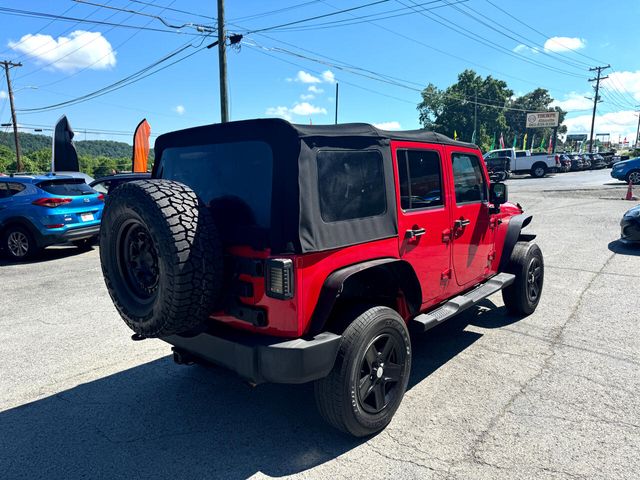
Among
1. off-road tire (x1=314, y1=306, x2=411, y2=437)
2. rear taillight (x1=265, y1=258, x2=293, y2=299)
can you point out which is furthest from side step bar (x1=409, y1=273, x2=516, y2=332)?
rear taillight (x1=265, y1=258, x2=293, y2=299)

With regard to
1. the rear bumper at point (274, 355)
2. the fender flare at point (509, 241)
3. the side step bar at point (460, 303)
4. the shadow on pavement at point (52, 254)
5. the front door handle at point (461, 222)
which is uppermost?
the front door handle at point (461, 222)

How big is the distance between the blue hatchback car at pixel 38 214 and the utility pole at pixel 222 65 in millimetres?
8883

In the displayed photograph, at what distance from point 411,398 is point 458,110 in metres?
75.1

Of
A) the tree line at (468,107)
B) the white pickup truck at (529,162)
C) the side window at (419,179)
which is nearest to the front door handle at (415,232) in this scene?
the side window at (419,179)

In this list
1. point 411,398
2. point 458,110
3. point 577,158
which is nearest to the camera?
point 411,398

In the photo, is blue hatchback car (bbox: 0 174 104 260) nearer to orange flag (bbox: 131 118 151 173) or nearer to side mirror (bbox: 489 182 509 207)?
side mirror (bbox: 489 182 509 207)

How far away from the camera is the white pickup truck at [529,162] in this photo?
30.6 meters

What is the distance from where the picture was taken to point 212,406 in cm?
322

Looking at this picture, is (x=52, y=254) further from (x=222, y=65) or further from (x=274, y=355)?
(x=222, y=65)

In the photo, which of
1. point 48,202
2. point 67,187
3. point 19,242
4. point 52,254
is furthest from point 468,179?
A: point 52,254

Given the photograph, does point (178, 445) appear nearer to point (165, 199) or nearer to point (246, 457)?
point (246, 457)

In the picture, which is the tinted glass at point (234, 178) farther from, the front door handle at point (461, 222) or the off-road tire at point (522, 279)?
the off-road tire at point (522, 279)

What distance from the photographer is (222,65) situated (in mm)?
17094

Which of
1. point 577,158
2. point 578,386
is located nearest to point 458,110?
point 577,158
